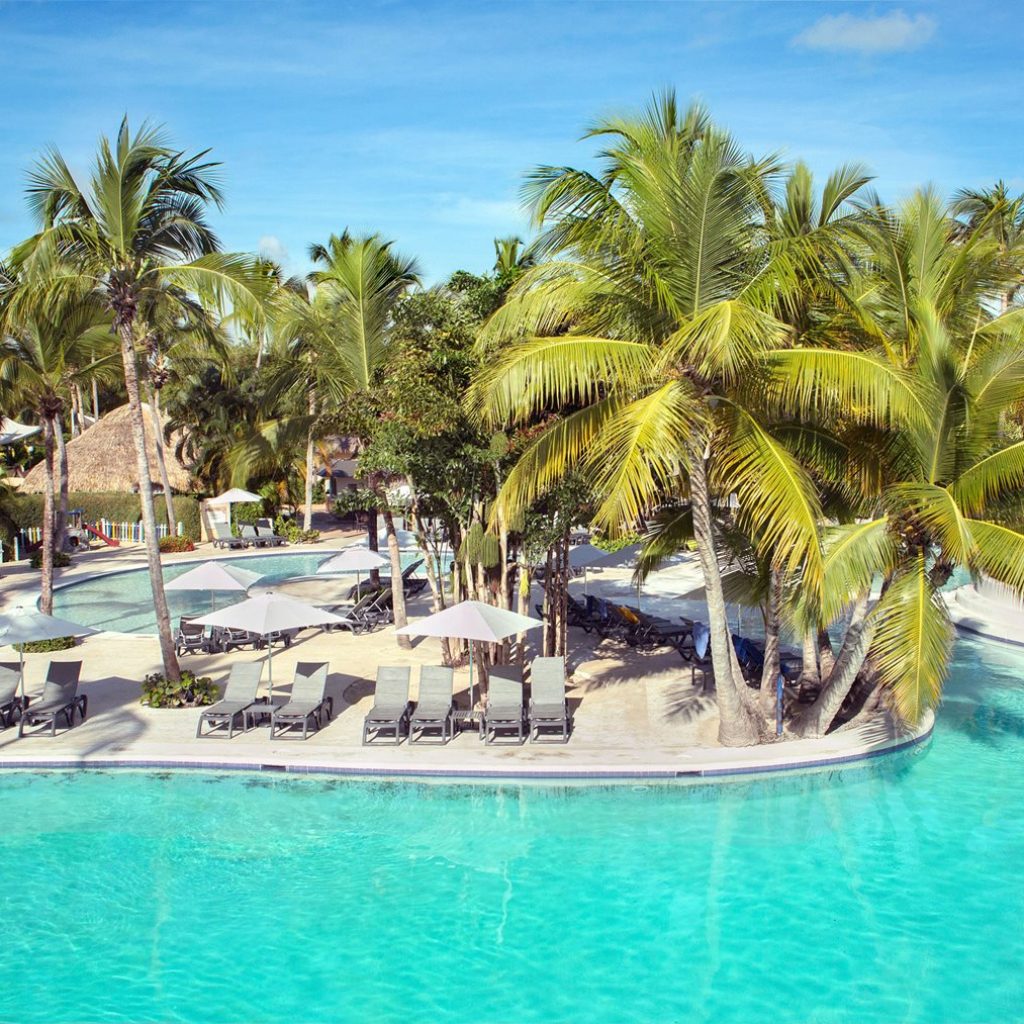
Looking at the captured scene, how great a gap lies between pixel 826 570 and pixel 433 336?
21.0 ft

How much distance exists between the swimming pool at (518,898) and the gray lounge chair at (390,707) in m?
1.09

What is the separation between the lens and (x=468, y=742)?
13141mm

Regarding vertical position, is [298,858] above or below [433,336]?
below

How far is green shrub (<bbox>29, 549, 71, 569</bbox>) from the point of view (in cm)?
3114

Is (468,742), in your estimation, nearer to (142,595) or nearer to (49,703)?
(49,703)

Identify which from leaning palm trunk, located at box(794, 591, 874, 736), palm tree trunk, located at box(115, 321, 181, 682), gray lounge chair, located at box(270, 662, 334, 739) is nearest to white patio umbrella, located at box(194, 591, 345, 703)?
gray lounge chair, located at box(270, 662, 334, 739)

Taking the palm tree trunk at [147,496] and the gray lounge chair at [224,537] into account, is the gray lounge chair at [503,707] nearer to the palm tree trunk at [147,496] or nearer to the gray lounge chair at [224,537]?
the palm tree trunk at [147,496]

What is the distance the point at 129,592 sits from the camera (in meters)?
28.4

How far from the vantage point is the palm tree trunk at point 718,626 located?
38.8ft

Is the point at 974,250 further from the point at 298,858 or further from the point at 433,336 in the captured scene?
the point at 298,858

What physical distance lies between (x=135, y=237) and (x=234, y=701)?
21.4 feet

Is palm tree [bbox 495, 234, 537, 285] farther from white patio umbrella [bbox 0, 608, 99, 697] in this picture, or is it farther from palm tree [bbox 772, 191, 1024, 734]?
white patio umbrella [bbox 0, 608, 99, 697]

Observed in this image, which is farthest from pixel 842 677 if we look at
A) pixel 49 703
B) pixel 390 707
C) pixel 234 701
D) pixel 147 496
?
pixel 49 703

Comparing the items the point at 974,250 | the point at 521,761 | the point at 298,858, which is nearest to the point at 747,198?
the point at 974,250
